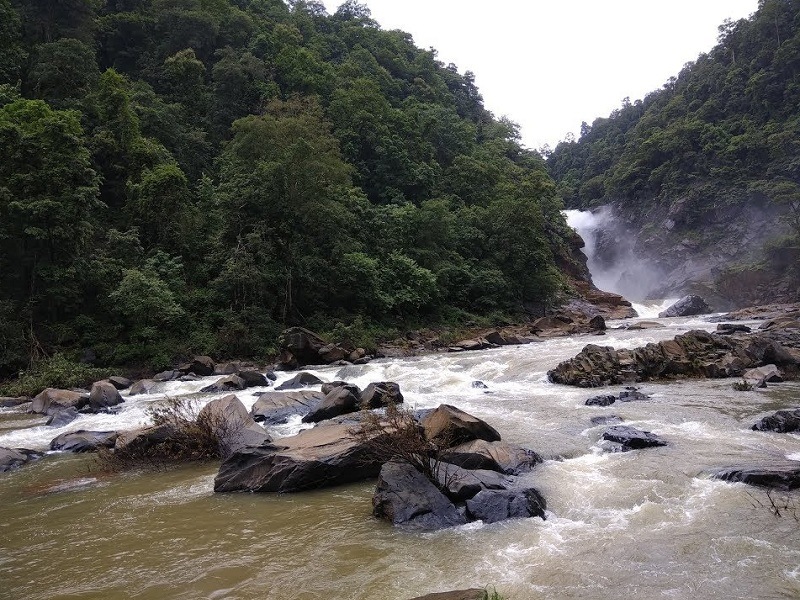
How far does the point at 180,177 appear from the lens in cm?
2928

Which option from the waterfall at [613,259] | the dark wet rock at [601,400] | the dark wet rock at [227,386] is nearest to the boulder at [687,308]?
the waterfall at [613,259]

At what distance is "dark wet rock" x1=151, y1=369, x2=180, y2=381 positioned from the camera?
21469 mm

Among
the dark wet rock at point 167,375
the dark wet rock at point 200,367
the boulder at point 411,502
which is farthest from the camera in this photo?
the dark wet rock at point 200,367

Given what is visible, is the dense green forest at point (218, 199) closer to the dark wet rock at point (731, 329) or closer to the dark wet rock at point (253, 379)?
the dark wet rock at point (253, 379)

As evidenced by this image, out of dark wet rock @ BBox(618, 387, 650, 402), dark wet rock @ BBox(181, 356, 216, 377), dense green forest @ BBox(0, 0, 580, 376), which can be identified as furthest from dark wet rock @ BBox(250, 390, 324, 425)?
dense green forest @ BBox(0, 0, 580, 376)

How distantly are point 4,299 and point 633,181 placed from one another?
2843 inches

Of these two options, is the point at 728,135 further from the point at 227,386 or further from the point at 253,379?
the point at 227,386

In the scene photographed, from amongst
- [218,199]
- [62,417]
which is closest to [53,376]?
[62,417]

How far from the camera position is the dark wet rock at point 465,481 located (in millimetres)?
7203

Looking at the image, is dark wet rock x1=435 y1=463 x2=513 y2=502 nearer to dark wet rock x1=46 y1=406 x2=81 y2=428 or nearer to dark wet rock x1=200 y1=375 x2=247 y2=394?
dark wet rock x1=46 y1=406 x2=81 y2=428

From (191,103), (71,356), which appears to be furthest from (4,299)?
(191,103)

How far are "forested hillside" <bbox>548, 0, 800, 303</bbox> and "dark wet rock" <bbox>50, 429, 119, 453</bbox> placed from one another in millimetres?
53533

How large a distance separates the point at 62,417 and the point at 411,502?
12485 millimetres

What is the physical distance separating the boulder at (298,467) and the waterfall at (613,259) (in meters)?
60.3
